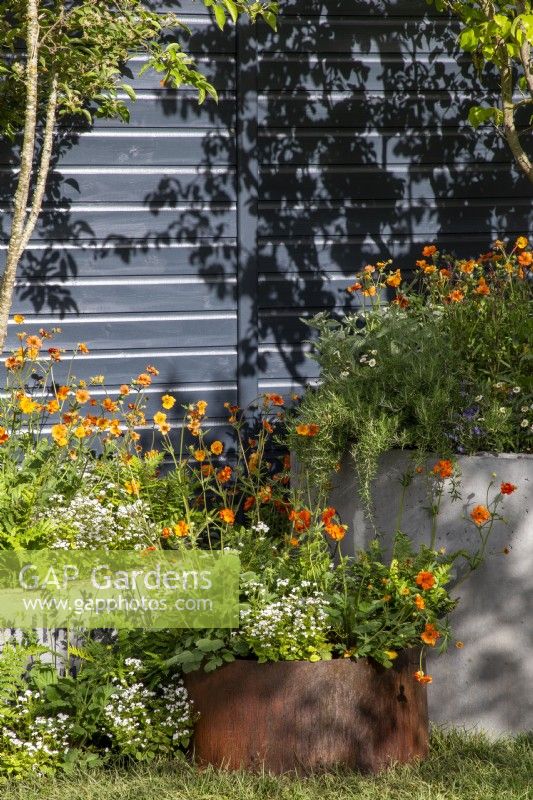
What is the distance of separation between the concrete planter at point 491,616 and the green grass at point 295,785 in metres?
0.33

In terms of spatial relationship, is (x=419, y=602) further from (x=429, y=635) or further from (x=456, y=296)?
(x=456, y=296)

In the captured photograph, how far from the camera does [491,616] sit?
3.83 metres

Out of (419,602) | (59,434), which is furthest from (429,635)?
(59,434)

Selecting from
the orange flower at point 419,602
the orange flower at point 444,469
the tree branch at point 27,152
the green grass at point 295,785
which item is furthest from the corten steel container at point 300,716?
the tree branch at point 27,152

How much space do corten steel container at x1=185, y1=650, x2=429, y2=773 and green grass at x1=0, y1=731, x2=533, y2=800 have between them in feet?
0.20

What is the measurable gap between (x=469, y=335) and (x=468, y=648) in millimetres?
1261

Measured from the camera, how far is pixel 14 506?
13.8ft

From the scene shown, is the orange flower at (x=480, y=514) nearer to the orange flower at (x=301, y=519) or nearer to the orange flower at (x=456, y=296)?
the orange flower at (x=301, y=519)

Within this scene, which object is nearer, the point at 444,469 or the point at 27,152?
the point at 444,469

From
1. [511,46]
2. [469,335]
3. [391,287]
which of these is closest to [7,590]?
[469,335]

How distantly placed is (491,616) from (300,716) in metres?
0.89

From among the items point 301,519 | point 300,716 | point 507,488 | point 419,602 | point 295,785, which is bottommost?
point 295,785

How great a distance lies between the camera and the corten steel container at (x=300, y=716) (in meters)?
3.35

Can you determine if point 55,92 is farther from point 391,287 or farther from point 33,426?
point 391,287
